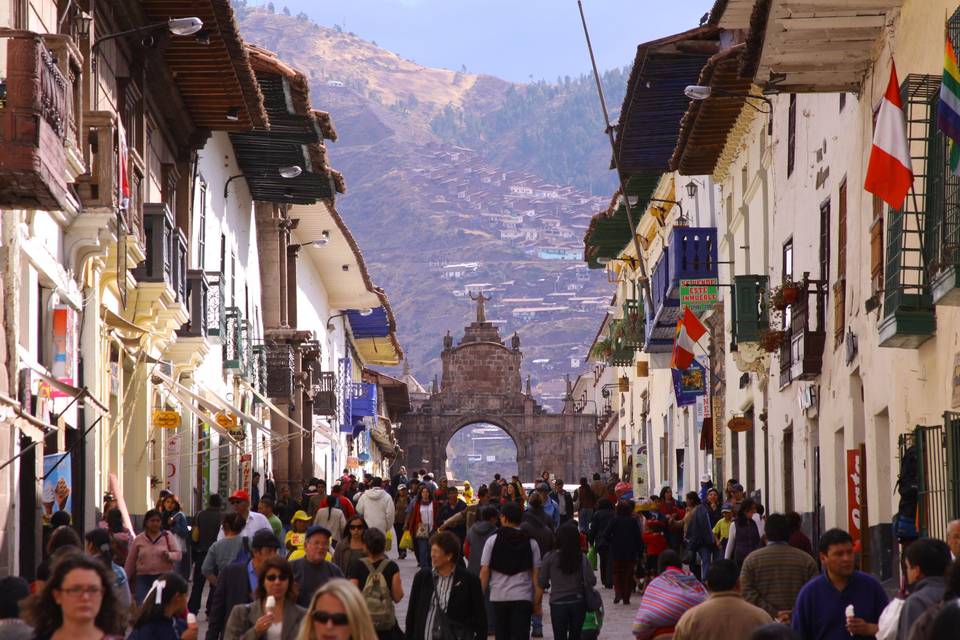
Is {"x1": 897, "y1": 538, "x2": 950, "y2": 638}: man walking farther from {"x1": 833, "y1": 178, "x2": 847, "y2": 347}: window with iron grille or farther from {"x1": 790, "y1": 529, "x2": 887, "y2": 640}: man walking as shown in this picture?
{"x1": 833, "y1": 178, "x2": 847, "y2": 347}: window with iron grille

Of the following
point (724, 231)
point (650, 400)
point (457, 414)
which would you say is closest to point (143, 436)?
point (724, 231)

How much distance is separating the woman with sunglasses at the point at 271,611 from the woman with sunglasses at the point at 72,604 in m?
2.18

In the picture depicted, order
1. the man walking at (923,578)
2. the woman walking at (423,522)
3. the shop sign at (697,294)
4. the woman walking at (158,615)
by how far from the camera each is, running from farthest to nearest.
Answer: the shop sign at (697,294) → the woman walking at (423,522) → the woman walking at (158,615) → the man walking at (923,578)

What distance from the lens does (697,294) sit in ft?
110

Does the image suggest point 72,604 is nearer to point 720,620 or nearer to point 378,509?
point 720,620

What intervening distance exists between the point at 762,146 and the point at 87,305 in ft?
40.0

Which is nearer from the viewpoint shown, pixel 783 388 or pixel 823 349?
pixel 823 349

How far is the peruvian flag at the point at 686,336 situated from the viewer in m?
33.8

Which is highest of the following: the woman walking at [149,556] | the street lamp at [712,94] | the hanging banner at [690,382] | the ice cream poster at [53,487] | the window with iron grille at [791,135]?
the street lamp at [712,94]

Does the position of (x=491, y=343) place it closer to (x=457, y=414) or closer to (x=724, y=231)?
(x=457, y=414)

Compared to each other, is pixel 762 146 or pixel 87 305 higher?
pixel 762 146

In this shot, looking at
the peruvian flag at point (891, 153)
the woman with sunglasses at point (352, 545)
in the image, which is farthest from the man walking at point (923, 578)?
the woman with sunglasses at point (352, 545)

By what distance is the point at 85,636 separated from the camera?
309 inches

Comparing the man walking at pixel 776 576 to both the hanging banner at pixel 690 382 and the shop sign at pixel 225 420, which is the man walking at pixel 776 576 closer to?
the shop sign at pixel 225 420
